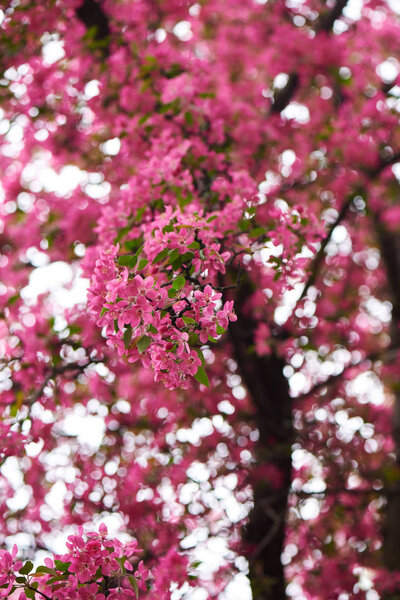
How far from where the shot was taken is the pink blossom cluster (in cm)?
204

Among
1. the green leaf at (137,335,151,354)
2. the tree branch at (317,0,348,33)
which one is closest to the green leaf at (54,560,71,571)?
the green leaf at (137,335,151,354)

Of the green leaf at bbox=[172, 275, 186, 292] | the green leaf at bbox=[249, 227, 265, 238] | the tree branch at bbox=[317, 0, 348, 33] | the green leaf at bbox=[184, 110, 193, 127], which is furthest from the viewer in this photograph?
the tree branch at bbox=[317, 0, 348, 33]

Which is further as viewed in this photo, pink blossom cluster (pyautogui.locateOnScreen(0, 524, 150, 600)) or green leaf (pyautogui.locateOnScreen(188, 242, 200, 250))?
green leaf (pyautogui.locateOnScreen(188, 242, 200, 250))

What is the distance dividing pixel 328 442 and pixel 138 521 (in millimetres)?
1865

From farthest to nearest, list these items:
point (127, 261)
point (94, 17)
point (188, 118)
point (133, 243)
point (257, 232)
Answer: point (94, 17), point (188, 118), point (133, 243), point (257, 232), point (127, 261)

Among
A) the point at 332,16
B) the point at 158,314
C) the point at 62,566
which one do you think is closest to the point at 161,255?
the point at 158,314

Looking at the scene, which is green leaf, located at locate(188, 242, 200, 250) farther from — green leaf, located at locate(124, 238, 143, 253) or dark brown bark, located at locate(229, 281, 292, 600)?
dark brown bark, located at locate(229, 281, 292, 600)

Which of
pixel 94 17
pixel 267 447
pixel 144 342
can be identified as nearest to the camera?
pixel 144 342

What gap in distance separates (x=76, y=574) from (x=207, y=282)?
1.11 metres

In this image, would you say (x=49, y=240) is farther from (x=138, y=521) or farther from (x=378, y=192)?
(x=378, y=192)

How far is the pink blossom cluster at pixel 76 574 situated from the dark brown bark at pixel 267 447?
235cm

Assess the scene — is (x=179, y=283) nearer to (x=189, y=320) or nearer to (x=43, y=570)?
(x=189, y=320)

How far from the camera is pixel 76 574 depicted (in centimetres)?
206

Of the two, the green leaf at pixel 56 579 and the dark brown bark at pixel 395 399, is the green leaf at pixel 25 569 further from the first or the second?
the dark brown bark at pixel 395 399
